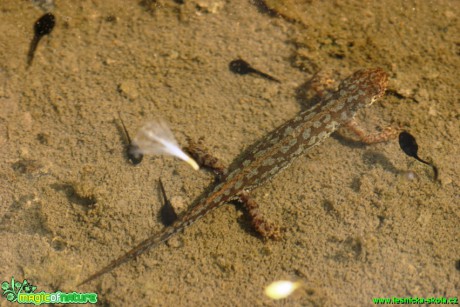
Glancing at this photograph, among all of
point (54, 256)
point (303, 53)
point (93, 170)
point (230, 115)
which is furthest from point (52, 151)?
point (303, 53)

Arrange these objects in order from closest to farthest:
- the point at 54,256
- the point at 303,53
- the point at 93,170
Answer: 1. the point at 54,256
2. the point at 93,170
3. the point at 303,53

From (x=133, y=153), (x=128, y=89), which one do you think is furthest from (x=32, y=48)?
(x=133, y=153)

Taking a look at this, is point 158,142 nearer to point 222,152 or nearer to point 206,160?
point 206,160

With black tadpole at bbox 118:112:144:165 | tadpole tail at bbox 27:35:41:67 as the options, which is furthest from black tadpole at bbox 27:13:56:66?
black tadpole at bbox 118:112:144:165

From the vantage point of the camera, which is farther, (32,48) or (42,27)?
(42,27)

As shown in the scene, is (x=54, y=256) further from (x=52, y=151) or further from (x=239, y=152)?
(x=239, y=152)
